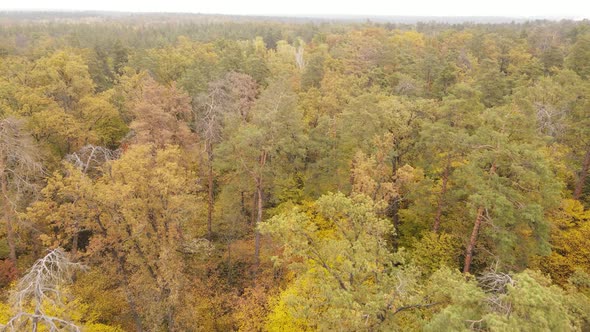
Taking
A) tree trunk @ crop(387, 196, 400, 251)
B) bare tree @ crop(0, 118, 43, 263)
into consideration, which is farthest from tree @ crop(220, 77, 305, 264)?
bare tree @ crop(0, 118, 43, 263)

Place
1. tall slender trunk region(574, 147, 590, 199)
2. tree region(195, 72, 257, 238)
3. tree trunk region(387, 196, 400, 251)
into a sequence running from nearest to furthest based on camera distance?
tall slender trunk region(574, 147, 590, 199), tree trunk region(387, 196, 400, 251), tree region(195, 72, 257, 238)

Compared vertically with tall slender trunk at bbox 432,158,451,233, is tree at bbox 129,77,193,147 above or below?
above

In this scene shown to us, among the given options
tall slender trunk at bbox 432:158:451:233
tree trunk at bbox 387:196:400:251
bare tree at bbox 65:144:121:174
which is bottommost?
tree trunk at bbox 387:196:400:251

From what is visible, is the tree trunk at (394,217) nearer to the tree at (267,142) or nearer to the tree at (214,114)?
the tree at (267,142)

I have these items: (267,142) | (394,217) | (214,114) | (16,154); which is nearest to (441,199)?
(394,217)

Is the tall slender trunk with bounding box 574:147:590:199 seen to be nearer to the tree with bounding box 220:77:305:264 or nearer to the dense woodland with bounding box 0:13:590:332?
the dense woodland with bounding box 0:13:590:332

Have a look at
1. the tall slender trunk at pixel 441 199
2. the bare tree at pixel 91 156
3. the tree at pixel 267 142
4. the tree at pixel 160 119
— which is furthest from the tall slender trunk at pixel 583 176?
the bare tree at pixel 91 156

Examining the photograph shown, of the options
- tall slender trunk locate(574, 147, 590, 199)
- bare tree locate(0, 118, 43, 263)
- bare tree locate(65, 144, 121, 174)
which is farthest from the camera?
tall slender trunk locate(574, 147, 590, 199)

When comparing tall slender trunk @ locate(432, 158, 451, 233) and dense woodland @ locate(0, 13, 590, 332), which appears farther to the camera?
tall slender trunk @ locate(432, 158, 451, 233)

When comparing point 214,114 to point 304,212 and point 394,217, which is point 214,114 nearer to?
point 304,212
